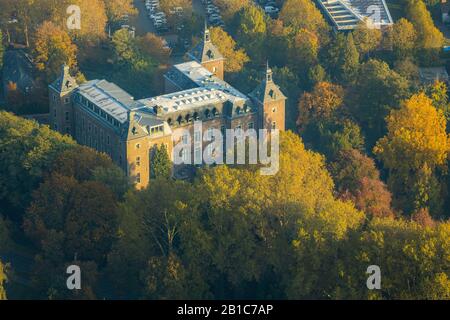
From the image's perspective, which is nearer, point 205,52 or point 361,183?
point 361,183

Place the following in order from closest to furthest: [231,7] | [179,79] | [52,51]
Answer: [179,79], [52,51], [231,7]

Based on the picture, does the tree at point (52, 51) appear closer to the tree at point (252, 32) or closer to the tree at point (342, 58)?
the tree at point (252, 32)

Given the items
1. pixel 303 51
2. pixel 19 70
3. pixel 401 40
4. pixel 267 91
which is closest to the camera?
pixel 267 91

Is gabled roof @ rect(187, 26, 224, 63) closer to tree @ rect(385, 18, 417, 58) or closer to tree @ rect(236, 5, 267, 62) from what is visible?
tree @ rect(236, 5, 267, 62)

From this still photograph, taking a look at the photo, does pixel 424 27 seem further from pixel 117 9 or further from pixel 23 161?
pixel 23 161

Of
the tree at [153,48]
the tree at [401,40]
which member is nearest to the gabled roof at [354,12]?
the tree at [401,40]

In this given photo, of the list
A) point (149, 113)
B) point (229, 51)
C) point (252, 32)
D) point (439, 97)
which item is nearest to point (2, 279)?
point (149, 113)
